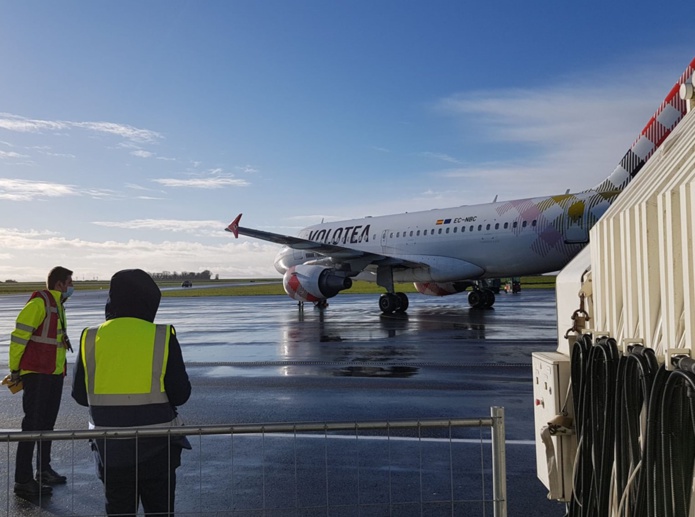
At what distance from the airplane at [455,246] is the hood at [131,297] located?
59.3ft

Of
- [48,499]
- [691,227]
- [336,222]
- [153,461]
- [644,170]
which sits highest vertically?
[336,222]

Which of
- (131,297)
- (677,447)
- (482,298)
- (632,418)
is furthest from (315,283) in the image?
(677,447)

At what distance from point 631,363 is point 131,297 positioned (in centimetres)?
279

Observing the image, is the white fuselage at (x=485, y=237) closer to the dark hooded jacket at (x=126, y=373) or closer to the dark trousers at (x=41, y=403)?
the dark trousers at (x=41, y=403)

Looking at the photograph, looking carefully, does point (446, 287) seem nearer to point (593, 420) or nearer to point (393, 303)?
point (393, 303)

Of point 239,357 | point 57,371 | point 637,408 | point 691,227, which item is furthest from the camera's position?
point 239,357

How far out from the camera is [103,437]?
3520 millimetres

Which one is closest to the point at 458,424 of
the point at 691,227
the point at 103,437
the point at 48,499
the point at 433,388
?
the point at 691,227

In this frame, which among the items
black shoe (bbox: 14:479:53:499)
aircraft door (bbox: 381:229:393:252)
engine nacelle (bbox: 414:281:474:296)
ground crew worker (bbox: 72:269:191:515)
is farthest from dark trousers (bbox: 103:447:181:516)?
engine nacelle (bbox: 414:281:474:296)

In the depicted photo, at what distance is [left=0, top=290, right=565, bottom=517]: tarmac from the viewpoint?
522 centimetres

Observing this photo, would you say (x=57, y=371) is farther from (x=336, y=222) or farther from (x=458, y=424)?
(x=336, y=222)

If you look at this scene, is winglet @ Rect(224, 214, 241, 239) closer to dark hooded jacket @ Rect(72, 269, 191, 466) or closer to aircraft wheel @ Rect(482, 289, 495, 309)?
aircraft wheel @ Rect(482, 289, 495, 309)

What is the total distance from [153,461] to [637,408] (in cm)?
261

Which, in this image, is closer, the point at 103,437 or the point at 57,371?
the point at 103,437
